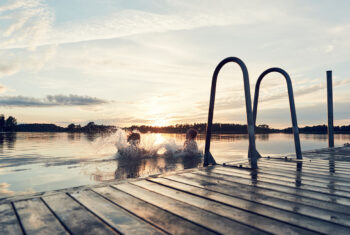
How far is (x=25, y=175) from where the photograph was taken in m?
9.81

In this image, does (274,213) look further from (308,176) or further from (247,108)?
(247,108)

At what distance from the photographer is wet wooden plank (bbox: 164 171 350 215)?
9.72 ft

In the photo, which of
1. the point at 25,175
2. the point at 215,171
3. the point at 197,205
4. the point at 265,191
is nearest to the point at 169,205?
the point at 197,205

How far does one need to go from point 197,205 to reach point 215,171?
2.48 m

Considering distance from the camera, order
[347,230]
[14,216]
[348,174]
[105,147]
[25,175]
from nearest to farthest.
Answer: [347,230], [14,216], [348,174], [25,175], [105,147]

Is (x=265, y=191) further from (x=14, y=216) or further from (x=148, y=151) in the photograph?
(x=148, y=151)

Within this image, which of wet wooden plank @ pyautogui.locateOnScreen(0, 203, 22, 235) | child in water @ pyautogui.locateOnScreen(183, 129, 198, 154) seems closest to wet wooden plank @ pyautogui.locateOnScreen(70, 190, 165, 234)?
wet wooden plank @ pyautogui.locateOnScreen(0, 203, 22, 235)

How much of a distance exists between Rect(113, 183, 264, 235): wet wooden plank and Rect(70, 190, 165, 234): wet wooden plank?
1.41ft

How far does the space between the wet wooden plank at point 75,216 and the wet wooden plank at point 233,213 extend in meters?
1.13

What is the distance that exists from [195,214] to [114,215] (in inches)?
36.3

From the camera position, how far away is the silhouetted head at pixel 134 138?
18644 millimetres

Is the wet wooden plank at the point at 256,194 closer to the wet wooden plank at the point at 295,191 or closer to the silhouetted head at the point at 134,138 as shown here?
the wet wooden plank at the point at 295,191

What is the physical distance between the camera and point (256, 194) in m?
3.46

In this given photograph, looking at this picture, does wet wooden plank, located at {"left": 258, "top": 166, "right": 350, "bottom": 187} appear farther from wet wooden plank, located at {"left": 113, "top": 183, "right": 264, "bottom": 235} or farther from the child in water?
the child in water
